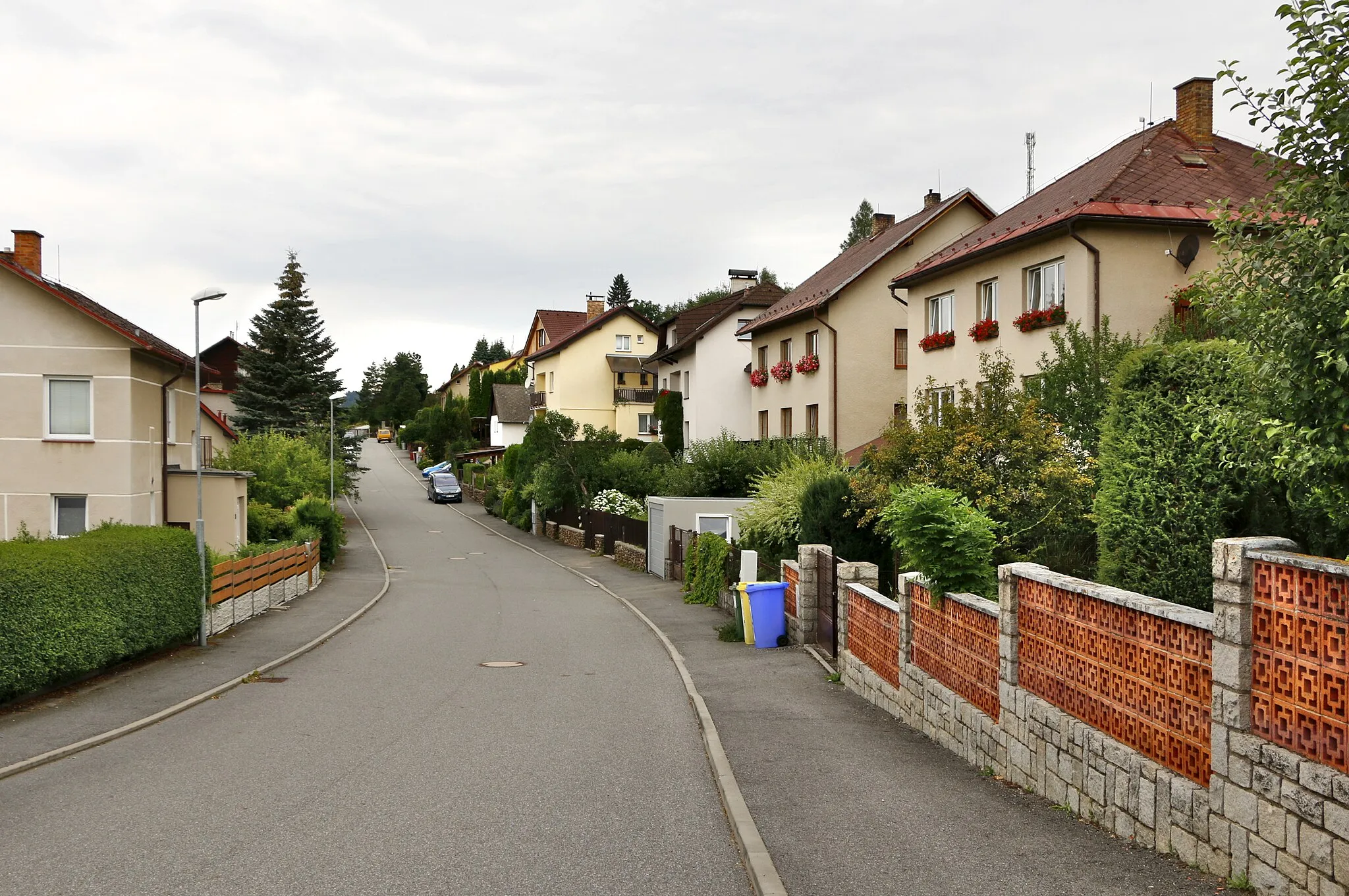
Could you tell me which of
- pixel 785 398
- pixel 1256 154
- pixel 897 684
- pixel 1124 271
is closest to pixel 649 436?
pixel 785 398

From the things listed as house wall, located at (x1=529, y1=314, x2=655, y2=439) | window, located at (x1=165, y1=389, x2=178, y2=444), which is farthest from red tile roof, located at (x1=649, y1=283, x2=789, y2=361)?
window, located at (x1=165, y1=389, x2=178, y2=444)

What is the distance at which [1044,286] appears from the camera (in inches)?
910

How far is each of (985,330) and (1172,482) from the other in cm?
1482

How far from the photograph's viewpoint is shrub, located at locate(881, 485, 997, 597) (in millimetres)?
10391

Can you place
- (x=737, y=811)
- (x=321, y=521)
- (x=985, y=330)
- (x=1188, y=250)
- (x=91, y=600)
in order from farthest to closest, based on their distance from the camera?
(x=321, y=521)
(x=985, y=330)
(x=1188, y=250)
(x=91, y=600)
(x=737, y=811)

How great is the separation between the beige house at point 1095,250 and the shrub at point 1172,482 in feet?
25.0

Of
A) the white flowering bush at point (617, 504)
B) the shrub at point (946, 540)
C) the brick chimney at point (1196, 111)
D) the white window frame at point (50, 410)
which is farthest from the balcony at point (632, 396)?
the shrub at point (946, 540)

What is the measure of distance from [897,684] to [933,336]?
16.1 meters

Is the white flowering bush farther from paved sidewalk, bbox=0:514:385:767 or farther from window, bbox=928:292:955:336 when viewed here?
window, bbox=928:292:955:336

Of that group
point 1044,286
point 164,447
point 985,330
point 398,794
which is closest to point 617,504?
point 164,447

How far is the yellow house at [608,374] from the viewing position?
71.2 metres

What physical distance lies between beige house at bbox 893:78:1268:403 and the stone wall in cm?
1388

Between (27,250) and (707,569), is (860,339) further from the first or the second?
(27,250)

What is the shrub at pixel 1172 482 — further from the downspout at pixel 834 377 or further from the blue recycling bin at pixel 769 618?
the downspout at pixel 834 377
